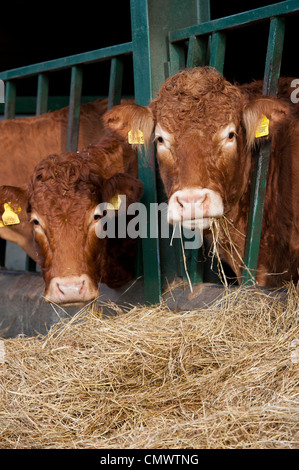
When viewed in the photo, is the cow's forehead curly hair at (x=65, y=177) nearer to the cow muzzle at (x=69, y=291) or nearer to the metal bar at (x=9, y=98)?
the cow muzzle at (x=69, y=291)

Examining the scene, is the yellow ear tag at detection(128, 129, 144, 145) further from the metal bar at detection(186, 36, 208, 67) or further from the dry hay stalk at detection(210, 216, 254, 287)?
the dry hay stalk at detection(210, 216, 254, 287)

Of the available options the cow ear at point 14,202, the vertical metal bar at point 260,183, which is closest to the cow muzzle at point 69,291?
the cow ear at point 14,202

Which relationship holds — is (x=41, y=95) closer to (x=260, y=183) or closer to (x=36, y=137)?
(x=36, y=137)

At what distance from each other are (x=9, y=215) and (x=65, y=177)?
0.54 metres

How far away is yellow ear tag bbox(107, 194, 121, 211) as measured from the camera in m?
4.05

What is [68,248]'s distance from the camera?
373cm

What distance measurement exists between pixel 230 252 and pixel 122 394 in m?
1.58

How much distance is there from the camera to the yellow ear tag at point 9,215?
4109 mm

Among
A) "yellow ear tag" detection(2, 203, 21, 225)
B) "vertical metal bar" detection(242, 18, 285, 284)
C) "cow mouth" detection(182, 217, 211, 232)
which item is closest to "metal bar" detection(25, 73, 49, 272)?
"yellow ear tag" detection(2, 203, 21, 225)

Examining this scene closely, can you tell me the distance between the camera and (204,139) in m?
3.46

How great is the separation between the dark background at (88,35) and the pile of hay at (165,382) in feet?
18.4

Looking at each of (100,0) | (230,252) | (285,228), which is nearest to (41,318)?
(230,252)
